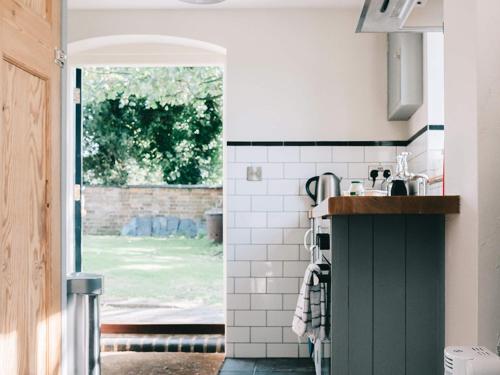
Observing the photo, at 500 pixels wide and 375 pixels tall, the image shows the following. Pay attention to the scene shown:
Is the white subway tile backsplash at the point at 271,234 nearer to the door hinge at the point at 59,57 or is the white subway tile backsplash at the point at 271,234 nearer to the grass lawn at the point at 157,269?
the grass lawn at the point at 157,269

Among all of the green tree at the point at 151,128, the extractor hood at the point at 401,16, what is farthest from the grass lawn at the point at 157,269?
the extractor hood at the point at 401,16

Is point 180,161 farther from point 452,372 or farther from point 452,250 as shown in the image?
point 452,372

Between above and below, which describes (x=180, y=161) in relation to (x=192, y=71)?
below

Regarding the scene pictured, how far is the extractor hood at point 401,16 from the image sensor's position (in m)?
2.19

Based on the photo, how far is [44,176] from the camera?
2240 mm

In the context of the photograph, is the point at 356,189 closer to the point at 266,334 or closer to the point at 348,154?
the point at 348,154

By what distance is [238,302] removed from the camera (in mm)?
4375

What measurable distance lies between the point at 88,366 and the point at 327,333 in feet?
3.20

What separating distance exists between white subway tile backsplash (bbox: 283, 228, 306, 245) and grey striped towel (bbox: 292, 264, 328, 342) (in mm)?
1726

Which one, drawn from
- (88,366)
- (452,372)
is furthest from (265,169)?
(452,372)

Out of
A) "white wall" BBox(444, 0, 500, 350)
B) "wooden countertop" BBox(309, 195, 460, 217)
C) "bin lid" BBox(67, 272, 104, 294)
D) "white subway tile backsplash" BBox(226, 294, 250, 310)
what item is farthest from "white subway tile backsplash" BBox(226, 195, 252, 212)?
"white wall" BBox(444, 0, 500, 350)

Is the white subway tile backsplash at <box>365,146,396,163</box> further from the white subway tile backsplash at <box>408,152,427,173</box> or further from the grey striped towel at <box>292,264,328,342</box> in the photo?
the grey striped towel at <box>292,264,328,342</box>

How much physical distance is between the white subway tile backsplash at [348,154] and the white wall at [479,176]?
241 cm

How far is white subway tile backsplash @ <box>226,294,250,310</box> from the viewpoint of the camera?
14.3ft
